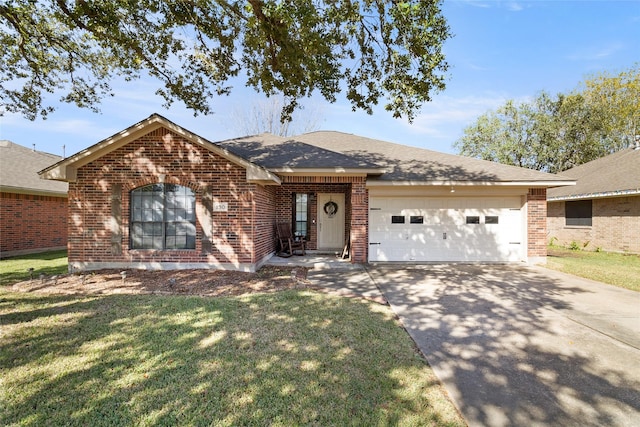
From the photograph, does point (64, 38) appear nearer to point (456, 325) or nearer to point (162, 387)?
point (162, 387)

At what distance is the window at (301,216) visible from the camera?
472 inches

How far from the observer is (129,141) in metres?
8.08

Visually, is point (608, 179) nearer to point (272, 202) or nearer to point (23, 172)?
point (272, 202)

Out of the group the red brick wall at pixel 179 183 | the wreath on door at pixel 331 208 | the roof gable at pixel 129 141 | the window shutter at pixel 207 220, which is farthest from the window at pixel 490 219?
the window shutter at pixel 207 220

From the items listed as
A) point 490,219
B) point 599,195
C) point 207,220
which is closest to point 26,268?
point 207,220

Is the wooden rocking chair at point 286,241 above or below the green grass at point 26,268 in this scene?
above

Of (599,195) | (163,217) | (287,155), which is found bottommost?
(163,217)

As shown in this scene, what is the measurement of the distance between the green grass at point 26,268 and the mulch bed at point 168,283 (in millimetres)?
799

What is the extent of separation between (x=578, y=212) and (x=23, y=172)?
25.6 metres

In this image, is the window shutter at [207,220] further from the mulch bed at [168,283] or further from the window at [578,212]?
the window at [578,212]

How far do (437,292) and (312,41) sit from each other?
5.86m

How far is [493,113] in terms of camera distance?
1081 inches

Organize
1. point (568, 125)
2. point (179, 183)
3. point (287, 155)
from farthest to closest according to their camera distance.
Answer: point (568, 125), point (287, 155), point (179, 183)

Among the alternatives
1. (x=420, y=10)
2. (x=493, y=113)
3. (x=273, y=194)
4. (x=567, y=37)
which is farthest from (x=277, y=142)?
(x=493, y=113)
